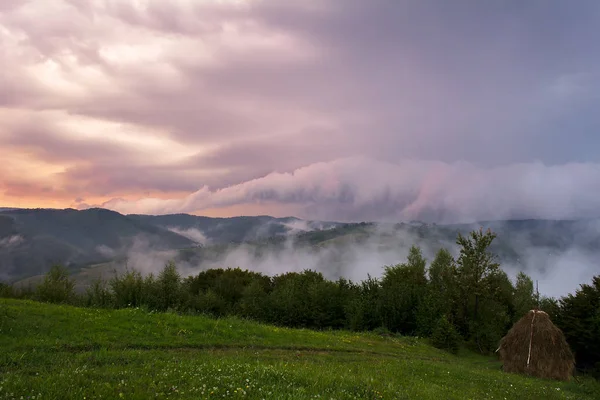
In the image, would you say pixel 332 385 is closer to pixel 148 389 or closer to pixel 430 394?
pixel 430 394

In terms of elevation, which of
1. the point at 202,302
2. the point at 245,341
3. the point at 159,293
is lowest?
the point at 202,302

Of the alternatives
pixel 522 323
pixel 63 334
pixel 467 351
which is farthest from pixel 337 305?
pixel 63 334

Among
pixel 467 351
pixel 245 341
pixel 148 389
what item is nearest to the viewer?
pixel 148 389

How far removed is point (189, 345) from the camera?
2242 cm

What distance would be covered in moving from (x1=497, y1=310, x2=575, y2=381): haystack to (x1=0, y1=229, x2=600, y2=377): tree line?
24.2 feet

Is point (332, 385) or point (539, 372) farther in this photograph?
point (539, 372)

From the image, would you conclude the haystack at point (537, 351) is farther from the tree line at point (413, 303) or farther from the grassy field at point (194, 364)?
the tree line at point (413, 303)

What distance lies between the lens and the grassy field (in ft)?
34.7

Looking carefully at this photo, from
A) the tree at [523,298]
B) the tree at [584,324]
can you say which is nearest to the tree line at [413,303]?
the tree at [584,324]

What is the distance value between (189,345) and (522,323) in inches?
1294

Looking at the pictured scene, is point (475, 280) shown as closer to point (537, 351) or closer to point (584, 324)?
point (584, 324)

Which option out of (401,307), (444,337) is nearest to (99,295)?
(401,307)

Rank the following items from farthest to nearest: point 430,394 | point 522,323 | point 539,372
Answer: point 522,323
point 539,372
point 430,394

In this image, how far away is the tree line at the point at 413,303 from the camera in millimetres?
48594
